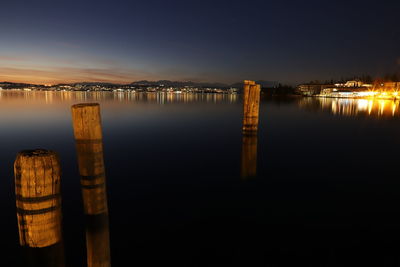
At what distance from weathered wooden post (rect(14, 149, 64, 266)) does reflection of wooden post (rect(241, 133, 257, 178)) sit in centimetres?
824

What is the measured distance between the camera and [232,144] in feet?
54.8

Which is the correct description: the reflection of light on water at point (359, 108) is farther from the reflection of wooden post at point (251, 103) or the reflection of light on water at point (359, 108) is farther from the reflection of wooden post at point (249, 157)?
the reflection of wooden post at point (251, 103)

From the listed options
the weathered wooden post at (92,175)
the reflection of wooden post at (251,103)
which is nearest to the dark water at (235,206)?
the weathered wooden post at (92,175)

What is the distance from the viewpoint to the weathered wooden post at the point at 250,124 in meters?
11.9

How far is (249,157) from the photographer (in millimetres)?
12867

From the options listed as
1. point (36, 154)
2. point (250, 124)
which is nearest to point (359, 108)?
point (250, 124)

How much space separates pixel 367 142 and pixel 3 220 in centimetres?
2063

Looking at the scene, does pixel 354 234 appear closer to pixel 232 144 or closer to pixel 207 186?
pixel 207 186

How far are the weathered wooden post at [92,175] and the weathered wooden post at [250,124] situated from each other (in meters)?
7.66

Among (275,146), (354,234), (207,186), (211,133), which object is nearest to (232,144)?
(275,146)

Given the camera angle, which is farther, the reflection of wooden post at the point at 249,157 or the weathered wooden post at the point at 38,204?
the reflection of wooden post at the point at 249,157

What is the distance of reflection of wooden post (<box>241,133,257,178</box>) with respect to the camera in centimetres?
1094

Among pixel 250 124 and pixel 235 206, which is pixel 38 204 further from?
pixel 250 124

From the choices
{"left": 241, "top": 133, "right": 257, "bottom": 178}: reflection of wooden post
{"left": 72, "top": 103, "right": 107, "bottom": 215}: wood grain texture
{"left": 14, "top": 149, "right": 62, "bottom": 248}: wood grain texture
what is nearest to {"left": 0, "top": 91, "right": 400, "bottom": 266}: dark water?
{"left": 241, "top": 133, "right": 257, "bottom": 178}: reflection of wooden post
